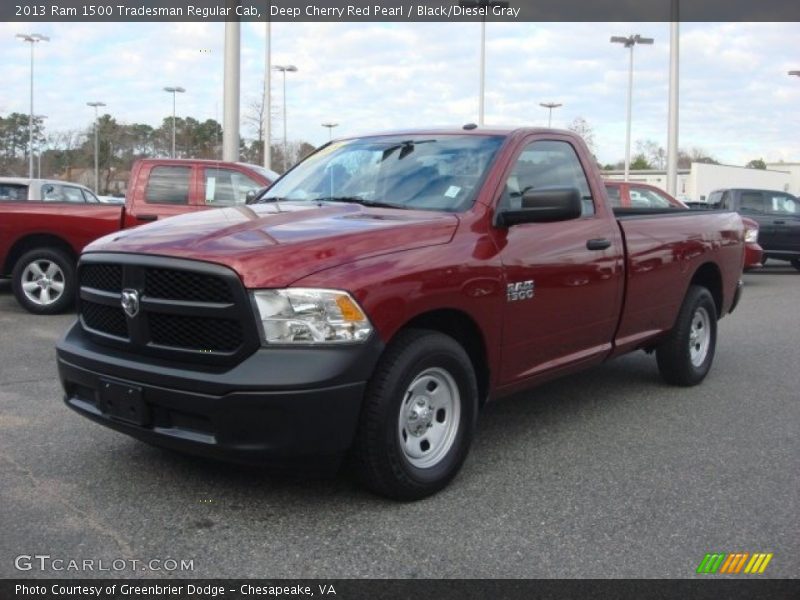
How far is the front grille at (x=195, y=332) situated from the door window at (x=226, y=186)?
6.44 meters

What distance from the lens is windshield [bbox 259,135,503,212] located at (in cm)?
446

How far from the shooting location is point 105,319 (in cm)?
387

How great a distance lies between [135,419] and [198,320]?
55 centimetres

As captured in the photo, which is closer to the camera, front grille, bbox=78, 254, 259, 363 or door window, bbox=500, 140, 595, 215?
front grille, bbox=78, 254, 259, 363

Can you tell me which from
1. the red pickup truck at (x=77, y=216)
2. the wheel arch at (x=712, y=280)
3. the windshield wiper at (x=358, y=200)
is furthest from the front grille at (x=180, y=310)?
the red pickup truck at (x=77, y=216)

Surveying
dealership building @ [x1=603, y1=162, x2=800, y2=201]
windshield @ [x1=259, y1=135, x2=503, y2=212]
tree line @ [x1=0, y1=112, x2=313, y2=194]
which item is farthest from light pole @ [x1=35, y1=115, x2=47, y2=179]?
windshield @ [x1=259, y1=135, x2=503, y2=212]

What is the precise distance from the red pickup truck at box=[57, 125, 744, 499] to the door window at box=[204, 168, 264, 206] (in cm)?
472

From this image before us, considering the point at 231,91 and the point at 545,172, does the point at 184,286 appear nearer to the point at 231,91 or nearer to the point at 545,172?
the point at 545,172

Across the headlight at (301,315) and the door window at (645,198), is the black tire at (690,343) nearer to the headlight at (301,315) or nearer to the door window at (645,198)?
the headlight at (301,315)

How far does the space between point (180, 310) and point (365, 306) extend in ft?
2.62

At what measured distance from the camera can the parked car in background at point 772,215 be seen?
16.8 meters

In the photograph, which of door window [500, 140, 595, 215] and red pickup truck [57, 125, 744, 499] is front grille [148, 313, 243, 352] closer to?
red pickup truck [57, 125, 744, 499]

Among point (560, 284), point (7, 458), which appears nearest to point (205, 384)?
point (7, 458)

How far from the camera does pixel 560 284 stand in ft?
15.2
